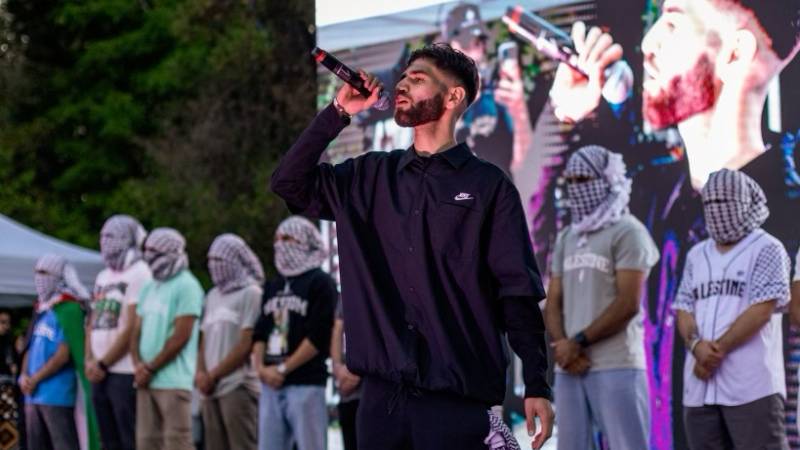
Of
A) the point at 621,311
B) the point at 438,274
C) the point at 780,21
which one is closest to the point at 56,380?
the point at 621,311

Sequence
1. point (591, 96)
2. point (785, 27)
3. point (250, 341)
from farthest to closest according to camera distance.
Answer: point (250, 341) < point (591, 96) < point (785, 27)

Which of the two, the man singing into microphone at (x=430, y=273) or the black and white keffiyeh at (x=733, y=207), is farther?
the black and white keffiyeh at (x=733, y=207)

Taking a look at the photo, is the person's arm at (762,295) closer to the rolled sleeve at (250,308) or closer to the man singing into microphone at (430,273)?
the man singing into microphone at (430,273)

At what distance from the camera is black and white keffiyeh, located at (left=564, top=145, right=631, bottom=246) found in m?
6.95

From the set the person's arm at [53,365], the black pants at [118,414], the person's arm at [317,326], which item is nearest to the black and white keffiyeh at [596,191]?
the person's arm at [317,326]

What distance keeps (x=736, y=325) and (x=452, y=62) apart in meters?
2.76

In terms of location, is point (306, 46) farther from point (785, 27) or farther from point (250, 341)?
point (785, 27)

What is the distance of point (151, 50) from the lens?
Result: 23.6 metres

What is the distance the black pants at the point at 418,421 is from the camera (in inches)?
154

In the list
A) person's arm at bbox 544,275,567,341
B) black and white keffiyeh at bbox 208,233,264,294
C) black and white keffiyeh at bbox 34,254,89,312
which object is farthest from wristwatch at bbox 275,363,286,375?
black and white keffiyeh at bbox 34,254,89,312

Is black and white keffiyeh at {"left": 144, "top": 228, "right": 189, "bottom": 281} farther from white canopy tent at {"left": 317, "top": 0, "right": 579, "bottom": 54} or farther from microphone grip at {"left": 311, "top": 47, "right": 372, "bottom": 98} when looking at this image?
microphone grip at {"left": 311, "top": 47, "right": 372, "bottom": 98}

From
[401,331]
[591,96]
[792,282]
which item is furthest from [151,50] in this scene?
[401,331]

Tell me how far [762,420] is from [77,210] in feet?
62.8

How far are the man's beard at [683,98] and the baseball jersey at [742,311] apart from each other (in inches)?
47.5
